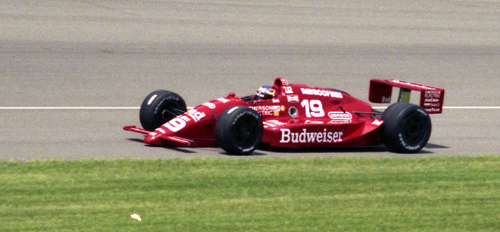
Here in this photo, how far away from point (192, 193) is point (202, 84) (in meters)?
8.44

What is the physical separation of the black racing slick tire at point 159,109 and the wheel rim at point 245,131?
4.88ft

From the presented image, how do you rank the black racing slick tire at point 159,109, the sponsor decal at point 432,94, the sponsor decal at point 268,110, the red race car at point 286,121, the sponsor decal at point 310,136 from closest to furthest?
the red race car at point 286,121, the sponsor decal at point 310,136, the sponsor decal at point 268,110, the black racing slick tire at point 159,109, the sponsor decal at point 432,94

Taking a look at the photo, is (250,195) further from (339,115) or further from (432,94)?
(432,94)

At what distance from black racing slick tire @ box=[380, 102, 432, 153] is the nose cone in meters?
3.04

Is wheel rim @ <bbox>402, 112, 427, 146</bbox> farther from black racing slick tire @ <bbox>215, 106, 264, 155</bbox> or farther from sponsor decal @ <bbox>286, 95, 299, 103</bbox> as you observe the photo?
black racing slick tire @ <bbox>215, 106, 264, 155</bbox>

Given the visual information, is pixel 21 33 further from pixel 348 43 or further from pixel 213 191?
pixel 213 191

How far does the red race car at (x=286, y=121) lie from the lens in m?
11.0

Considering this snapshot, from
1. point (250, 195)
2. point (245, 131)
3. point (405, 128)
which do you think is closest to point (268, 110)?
point (245, 131)

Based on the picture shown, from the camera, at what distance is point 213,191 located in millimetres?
9141

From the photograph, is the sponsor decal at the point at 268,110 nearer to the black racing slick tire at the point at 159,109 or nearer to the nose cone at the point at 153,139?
the black racing slick tire at the point at 159,109

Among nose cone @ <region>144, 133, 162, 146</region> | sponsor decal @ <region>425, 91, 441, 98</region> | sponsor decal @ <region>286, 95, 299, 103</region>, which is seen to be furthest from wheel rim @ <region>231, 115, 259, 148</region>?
sponsor decal @ <region>425, 91, 441, 98</region>

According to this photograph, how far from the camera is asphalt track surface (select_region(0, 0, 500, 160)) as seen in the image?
12562 mm

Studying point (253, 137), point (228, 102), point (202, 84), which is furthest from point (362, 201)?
point (202, 84)

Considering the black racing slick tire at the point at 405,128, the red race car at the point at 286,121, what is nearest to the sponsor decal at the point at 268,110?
the red race car at the point at 286,121
